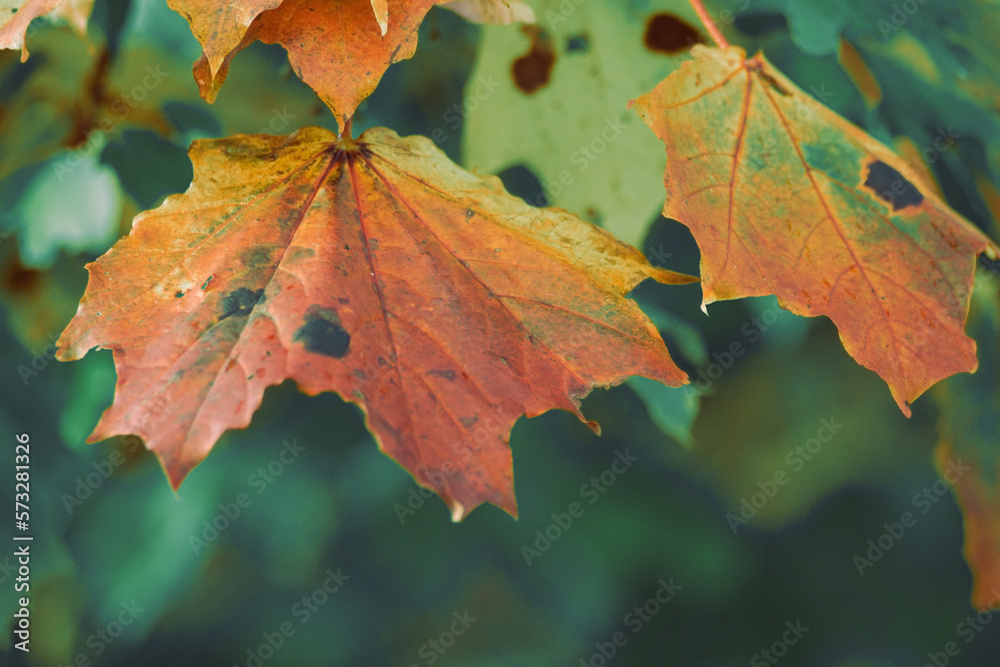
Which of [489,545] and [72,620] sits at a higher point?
[72,620]

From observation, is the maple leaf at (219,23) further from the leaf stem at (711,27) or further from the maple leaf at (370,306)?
the leaf stem at (711,27)

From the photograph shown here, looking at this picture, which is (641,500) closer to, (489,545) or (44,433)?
(489,545)

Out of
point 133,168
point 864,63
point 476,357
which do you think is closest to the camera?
point 476,357

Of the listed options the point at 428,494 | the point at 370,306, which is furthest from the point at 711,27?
the point at 428,494

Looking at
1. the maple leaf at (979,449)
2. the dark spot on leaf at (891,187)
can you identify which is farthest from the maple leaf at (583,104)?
the maple leaf at (979,449)

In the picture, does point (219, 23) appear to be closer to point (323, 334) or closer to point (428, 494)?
point (323, 334)

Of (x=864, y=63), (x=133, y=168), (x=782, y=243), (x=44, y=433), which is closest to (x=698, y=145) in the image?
(x=782, y=243)

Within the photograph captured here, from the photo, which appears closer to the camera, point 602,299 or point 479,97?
point 602,299

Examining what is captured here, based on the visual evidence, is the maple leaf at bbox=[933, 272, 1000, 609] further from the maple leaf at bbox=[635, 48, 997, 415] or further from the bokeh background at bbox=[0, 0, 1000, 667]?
the maple leaf at bbox=[635, 48, 997, 415]
